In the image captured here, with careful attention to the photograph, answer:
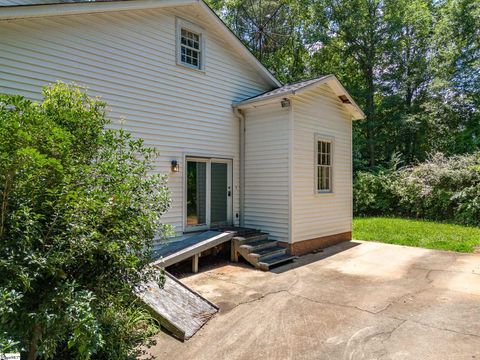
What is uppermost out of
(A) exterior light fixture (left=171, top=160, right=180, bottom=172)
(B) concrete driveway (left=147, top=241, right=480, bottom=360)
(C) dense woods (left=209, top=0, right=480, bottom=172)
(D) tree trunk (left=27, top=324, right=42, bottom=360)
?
(C) dense woods (left=209, top=0, right=480, bottom=172)

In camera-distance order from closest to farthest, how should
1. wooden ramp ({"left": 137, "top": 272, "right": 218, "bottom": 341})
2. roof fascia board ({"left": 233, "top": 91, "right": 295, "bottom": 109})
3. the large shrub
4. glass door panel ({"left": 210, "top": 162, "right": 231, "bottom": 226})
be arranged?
1. the large shrub
2. wooden ramp ({"left": 137, "top": 272, "right": 218, "bottom": 341})
3. roof fascia board ({"left": 233, "top": 91, "right": 295, "bottom": 109})
4. glass door panel ({"left": 210, "top": 162, "right": 231, "bottom": 226})

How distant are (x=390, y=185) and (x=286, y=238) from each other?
8546mm

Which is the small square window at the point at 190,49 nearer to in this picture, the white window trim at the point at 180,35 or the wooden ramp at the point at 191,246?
the white window trim at the point at 180,35

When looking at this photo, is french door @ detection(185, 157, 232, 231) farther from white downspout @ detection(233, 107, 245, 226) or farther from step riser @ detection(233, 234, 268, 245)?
step riser @ detection(233, 234, 268, 245)

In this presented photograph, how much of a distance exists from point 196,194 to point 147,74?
3.09 meters

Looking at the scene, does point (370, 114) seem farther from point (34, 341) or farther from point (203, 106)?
point (34, 341)

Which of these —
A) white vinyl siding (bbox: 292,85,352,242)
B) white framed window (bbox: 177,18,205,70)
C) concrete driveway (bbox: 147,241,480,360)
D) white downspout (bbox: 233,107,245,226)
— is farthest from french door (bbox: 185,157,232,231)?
white framed window (bbox: 177,18,205,70)

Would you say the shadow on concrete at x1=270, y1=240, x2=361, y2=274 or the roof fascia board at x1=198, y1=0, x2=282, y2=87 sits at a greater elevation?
the roof fascia board at x1=198, y1=0, x2=282, y2=87

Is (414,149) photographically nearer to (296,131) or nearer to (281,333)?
(296,131)

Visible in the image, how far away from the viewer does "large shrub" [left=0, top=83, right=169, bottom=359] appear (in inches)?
100

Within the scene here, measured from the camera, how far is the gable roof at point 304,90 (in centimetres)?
792

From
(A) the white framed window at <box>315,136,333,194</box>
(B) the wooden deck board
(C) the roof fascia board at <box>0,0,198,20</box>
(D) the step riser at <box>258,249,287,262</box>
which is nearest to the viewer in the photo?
(C) the roof fascia board at <box>0,0,198,20</box>

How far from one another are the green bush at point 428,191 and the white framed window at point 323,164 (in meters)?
6.04

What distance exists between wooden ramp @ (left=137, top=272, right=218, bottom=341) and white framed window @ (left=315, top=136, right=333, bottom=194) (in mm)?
5008
